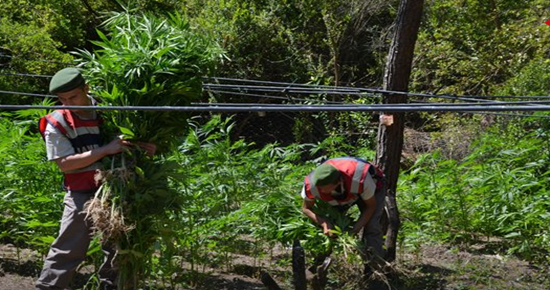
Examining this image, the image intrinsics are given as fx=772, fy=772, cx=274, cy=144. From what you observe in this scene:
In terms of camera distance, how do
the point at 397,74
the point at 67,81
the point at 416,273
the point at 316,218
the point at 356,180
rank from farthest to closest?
1. the point at 397,74
2. the point at 416,273
3. the point at 316,218
4. the point at 356,180
5. the point at 67,81

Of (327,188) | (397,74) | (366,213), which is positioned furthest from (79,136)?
(397,74)

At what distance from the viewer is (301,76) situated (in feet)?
46.1

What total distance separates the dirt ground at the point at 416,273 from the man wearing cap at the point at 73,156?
4.26 ft

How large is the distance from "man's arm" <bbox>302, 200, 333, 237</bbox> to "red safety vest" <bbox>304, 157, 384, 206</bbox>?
0.07 metres

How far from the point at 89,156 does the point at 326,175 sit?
1676mm

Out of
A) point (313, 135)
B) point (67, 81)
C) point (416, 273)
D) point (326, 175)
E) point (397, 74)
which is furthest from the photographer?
point (313, 135)

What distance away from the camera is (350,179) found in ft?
18.2

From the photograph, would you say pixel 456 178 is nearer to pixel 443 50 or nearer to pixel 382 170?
pixel 382 170

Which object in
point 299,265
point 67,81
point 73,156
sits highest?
point 67,81

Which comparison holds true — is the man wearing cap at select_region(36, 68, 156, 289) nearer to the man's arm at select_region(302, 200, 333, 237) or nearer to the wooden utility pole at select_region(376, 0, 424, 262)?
the man's arm at select_region(302, 200, 333, 237)

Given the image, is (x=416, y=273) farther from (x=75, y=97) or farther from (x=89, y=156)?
(x=75, y=97)

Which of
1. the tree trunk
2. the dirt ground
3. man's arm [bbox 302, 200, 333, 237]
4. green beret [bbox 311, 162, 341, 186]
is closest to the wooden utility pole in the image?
the dirt ground

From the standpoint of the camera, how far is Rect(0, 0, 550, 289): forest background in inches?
240

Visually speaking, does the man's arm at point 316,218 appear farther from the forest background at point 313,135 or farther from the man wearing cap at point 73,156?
the man wearing cap at point 73,156
